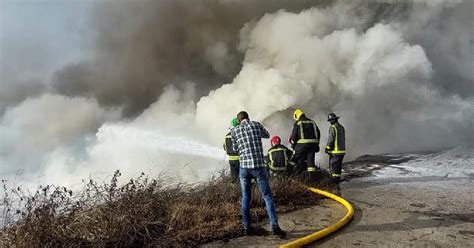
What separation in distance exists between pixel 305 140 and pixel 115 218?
191 inches

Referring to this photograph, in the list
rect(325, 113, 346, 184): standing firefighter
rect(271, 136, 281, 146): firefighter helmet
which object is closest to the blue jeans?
rect(271, 136, 281, 146): firefighter helmet

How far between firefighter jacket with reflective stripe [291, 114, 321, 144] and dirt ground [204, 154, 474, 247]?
1310 mm

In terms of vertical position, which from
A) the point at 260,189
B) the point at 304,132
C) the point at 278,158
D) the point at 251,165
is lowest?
the point at 260,189

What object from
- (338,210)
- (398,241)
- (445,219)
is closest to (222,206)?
(338,210)

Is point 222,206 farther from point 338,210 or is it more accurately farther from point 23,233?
point 23,233

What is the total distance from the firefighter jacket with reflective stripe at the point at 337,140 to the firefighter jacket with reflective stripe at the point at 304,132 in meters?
0.38

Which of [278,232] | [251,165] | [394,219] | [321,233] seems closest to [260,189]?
[251,165]

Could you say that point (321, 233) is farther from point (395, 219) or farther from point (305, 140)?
point (305, 140)

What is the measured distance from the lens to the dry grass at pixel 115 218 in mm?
4859

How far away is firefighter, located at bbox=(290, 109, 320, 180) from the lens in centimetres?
890

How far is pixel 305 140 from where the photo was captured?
8891 mm

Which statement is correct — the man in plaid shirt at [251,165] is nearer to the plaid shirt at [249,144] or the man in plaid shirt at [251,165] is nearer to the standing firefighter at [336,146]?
the plaid shirt at [249,144]

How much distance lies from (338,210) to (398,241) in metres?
1.76

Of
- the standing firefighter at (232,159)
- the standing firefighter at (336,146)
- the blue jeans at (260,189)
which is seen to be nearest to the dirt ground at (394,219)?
the blue jeans at (260,189)
